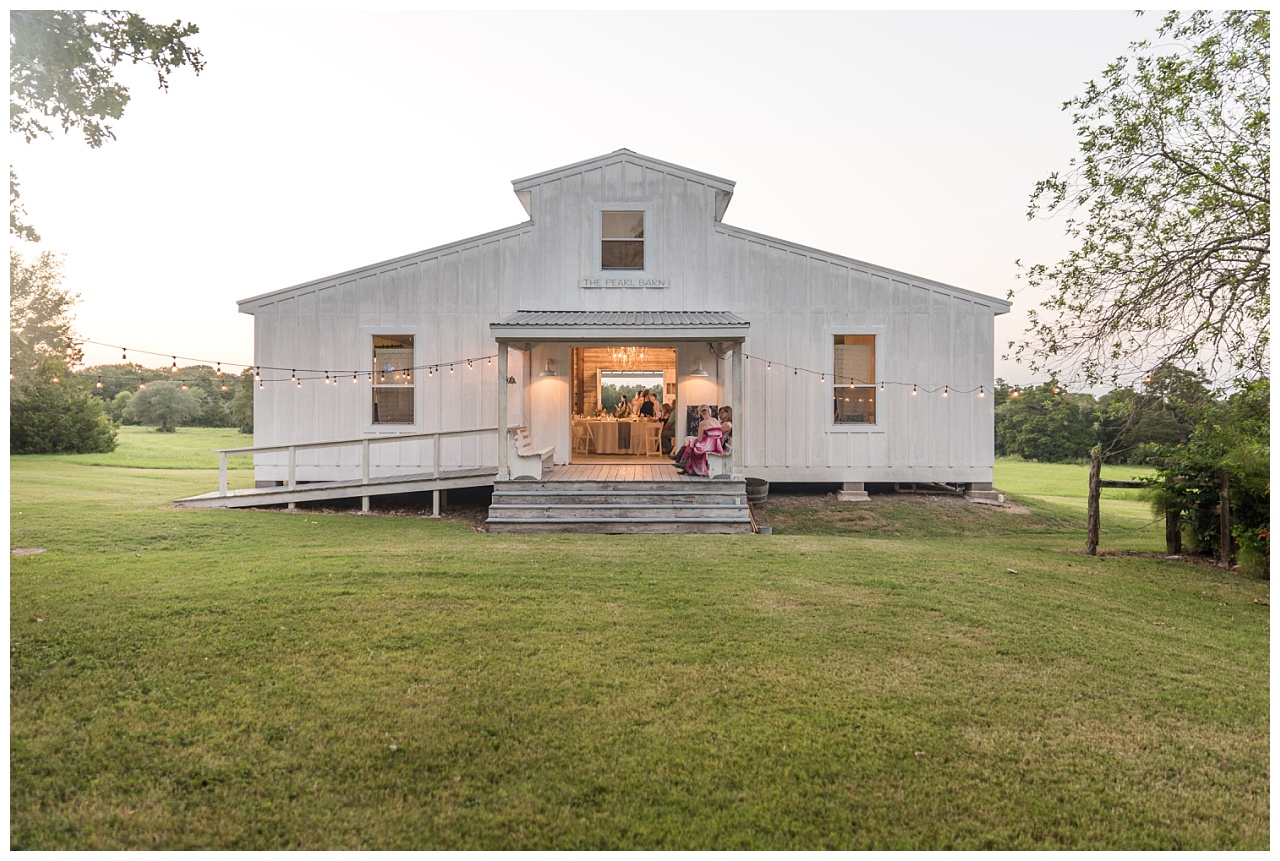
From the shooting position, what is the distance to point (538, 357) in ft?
44.2

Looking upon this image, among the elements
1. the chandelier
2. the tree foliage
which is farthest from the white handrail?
the tree foliage

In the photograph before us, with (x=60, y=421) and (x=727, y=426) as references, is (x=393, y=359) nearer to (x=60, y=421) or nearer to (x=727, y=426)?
(x=727, y=426)

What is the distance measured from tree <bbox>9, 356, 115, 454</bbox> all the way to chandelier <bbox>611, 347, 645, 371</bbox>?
2191cm

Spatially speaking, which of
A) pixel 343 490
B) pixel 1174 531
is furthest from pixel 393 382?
pixel 1174 531

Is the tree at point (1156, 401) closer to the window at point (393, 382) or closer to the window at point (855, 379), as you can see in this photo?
the window at point (855, 379)

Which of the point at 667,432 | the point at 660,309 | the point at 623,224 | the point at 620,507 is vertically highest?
the point at 623,224

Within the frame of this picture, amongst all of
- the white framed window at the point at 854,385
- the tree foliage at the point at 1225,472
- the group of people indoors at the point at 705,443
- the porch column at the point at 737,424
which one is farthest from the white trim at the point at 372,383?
the tree foliage at the point at 1225,472

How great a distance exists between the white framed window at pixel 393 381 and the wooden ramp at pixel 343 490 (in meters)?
1.46

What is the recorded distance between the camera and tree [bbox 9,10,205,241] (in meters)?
6.76

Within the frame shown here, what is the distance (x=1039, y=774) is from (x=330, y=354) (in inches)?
523

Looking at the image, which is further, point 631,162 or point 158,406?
point 158,406

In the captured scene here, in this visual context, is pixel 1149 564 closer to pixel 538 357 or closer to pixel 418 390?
pixel 538 357

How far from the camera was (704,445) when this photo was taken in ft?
37.0

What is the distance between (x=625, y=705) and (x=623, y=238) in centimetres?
1108
